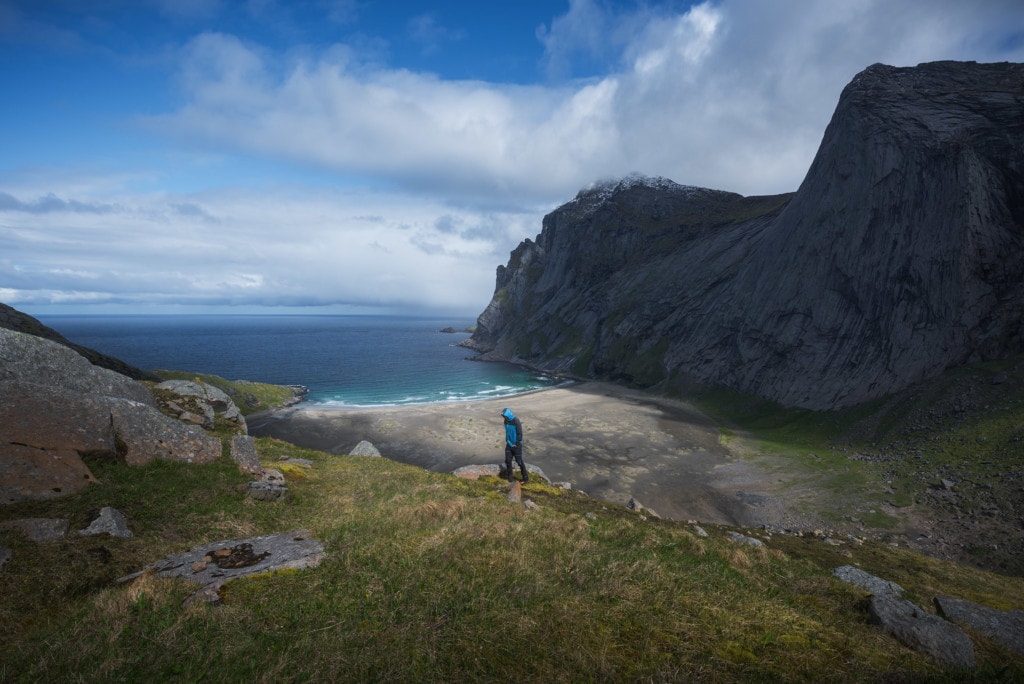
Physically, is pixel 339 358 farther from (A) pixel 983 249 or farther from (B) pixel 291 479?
(A) pixel 983 249

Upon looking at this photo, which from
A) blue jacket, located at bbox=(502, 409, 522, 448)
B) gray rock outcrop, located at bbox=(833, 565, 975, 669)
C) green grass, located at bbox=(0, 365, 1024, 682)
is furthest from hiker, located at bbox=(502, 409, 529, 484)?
gray rock outcrop, located at bbox=(833, 565, 975, 669)

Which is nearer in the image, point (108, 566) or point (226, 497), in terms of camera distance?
point (108, 566)

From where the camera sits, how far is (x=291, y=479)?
16672 mm

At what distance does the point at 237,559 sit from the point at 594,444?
4276 centimetres

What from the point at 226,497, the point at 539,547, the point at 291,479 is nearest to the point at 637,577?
the point at 539,547

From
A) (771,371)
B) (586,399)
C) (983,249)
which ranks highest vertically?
(983,249)

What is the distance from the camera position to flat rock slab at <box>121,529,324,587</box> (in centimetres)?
827

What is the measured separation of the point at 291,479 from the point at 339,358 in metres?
121

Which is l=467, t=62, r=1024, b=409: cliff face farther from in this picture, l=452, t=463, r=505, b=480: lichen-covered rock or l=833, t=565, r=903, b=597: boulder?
l=452, t=463, r=505, b=480: lichen-covered rock

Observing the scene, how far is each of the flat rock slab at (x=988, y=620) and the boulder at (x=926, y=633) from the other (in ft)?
11.4

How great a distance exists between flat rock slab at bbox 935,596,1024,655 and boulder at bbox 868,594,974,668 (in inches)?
136

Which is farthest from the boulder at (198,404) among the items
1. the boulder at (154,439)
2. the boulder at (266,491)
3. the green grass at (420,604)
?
the boulder at (266,491)

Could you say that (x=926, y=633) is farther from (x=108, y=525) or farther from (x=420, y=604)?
(x=108, y=525)

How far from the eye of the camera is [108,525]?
9.75m
